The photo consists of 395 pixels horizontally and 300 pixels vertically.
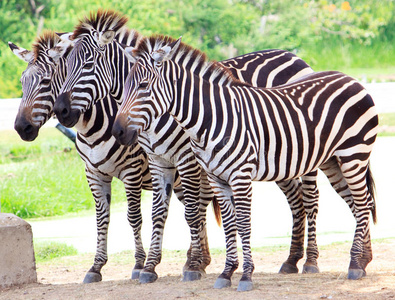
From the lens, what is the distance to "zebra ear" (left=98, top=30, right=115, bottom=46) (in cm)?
526

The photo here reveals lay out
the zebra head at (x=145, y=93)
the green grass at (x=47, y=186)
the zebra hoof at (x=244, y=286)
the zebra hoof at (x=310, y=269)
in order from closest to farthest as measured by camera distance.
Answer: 1. the zebra head at (x=145, y=93)
2. the zebra hoof at (x=244, y=286)
3. the zebra hoof at (x=310, y=269)
4. the green grass at (x=47, y=186)

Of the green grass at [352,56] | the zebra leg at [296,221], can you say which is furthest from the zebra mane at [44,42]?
the green grass at [352,56]

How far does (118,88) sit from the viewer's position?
5402 mm

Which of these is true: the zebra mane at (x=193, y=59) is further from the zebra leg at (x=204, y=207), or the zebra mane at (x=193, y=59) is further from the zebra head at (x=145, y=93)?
the zebra leg at (x=204, y=207)

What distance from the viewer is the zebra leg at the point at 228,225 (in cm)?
488

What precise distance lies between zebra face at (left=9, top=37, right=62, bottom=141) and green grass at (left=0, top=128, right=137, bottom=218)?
184 inches

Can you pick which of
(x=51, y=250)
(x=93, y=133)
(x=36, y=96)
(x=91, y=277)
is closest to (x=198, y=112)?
(x=93, y=133)

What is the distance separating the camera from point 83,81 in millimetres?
5133

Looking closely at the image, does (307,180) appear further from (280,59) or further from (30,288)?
(30,288)

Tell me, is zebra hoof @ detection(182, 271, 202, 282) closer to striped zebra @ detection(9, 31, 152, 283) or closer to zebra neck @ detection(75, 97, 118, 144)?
striped zebra @ detection(9, 31, 152, 283)

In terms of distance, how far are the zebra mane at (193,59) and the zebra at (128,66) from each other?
519 mm

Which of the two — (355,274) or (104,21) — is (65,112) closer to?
(104,21)

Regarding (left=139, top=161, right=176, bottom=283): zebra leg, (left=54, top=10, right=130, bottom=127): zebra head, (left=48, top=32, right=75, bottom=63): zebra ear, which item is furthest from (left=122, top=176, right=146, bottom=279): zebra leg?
(left=48, top=32, right=75, bottom=63): zebra ear

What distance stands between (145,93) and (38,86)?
1.20 metres
